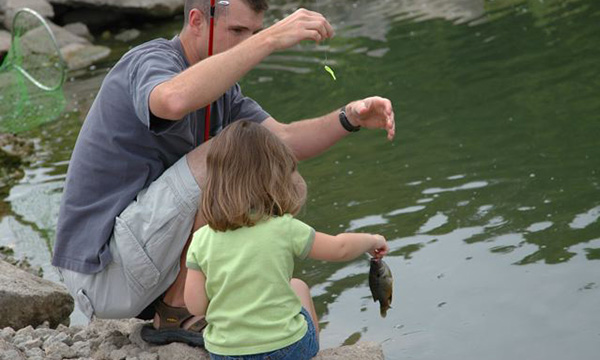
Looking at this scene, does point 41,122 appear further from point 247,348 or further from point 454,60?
point 247,348

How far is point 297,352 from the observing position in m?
3.30

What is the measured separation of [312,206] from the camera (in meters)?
6.27

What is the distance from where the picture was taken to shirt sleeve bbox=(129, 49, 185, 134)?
3.52 metres

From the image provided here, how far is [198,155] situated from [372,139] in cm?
381

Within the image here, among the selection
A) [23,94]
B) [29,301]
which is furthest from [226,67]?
[23,94]

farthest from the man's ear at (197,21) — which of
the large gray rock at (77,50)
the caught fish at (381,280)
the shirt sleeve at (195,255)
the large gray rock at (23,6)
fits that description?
the large gray rock at (23,6)

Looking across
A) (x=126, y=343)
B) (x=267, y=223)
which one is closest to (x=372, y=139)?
(x=126, y=343)

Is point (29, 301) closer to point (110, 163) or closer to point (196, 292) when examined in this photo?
point (110, 163)

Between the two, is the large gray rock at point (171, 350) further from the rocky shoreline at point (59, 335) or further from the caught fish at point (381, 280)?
the caught fish at point (381, 280)

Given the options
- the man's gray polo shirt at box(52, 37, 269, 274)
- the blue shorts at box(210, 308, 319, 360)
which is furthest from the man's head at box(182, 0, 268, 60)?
the blue shorts at box(210, 308, 319, 360)

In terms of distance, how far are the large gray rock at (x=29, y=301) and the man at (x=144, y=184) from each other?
0.68 meters

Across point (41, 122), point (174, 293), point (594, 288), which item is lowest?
point (41, 122)

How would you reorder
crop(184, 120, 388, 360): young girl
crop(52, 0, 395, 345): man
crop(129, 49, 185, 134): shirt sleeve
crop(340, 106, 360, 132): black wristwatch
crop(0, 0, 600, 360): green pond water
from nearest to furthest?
1. crop(184, 120, 388, 360): young girl
2. crop(129, 49, 185, 134): shirt sleeve
3. crop(52, 0, 395, 345): man
4. crop(340, 106, 360, 132): black wristwatch
5. crop(0, 0, 600, 360): green pond water

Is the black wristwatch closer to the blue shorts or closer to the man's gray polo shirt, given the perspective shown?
the man's gray polo shirt
